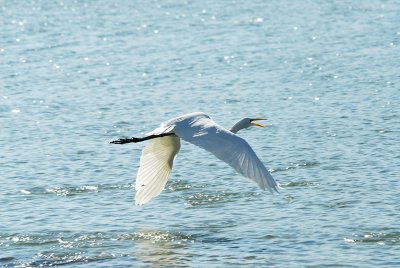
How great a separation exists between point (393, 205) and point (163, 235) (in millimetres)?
2832

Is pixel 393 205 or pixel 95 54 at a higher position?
pixel 95 54

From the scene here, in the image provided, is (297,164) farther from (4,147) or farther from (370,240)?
(4,147)

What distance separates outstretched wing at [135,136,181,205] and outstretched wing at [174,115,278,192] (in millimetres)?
792

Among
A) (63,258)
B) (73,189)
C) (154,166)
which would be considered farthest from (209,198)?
(63,258)

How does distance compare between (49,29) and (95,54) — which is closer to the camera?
(95,54)

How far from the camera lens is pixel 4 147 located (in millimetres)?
16375

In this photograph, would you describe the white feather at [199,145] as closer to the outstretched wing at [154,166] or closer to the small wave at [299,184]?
the outstretched wing at [154,166]

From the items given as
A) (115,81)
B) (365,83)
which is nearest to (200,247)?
(365,83)

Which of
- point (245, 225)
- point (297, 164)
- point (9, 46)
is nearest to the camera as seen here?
point (245, 225)

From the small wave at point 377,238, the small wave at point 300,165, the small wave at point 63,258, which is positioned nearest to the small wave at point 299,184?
the small wave at point 300,165

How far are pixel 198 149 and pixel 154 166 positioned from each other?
4.07 meters

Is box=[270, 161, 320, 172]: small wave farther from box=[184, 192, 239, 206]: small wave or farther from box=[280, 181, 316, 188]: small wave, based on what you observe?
box=[184, 192, 239, 206]: small wave

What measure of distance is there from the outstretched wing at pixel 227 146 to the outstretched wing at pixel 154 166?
31.2 inches

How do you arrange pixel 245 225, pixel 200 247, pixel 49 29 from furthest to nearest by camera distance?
pixel 49 29 → pixel 245 225 → pixel 200 247
